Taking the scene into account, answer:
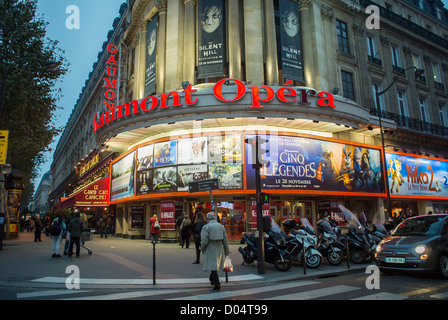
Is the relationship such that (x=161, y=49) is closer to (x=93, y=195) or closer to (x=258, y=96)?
(x=258, y=96)

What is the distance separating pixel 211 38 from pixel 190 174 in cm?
910

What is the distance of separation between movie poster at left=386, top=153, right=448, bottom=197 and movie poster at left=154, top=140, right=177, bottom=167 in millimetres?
16577

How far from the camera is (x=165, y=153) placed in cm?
2000

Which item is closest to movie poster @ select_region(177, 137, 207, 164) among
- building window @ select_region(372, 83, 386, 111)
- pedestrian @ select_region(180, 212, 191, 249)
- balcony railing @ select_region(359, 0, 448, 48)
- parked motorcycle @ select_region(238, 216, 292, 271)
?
pedestrian @ select_region(180, 212, 191, 249)

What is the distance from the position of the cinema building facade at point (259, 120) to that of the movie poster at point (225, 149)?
0.06 meters

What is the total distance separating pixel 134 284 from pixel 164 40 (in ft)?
62.2

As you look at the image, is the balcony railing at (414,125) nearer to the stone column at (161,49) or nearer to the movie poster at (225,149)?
the movie poster at (225,149)

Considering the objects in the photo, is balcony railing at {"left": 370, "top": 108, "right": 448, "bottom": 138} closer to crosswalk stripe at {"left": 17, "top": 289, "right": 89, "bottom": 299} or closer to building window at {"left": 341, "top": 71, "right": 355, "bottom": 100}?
building window at {"left": 341, "top": 71, "right": 355, "bottom": 100}

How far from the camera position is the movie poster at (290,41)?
818 inches

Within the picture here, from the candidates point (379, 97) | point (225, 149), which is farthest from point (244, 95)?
point (379, 97)

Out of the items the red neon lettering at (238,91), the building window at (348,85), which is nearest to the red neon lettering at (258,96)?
the red neon lettering at (238,91)

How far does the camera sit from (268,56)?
2056 cm

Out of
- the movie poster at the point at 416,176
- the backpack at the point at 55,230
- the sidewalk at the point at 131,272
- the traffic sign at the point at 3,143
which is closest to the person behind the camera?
the sidewalk at the point at 131,272

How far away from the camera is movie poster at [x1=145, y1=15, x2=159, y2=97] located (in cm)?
2256
